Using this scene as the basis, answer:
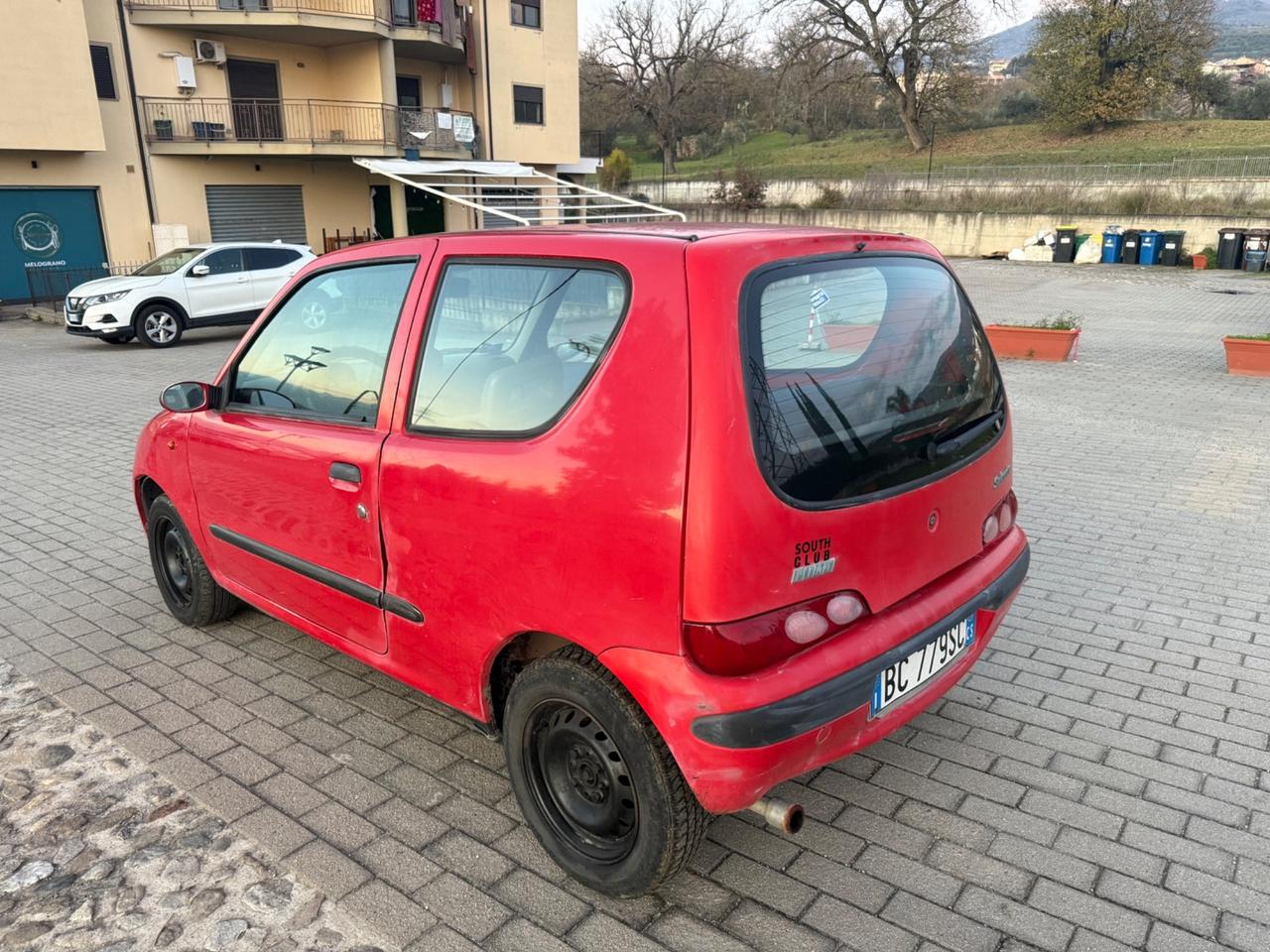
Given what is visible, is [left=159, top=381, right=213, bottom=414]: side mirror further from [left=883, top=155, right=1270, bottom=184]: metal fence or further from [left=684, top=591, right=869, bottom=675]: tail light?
[left=883, top=155, right=1270, bottom=184]: metal fence

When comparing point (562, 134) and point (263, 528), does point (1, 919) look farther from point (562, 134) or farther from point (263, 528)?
point (562, 134)

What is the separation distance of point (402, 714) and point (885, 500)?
7.06 ft

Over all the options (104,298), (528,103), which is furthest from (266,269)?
(528,103)

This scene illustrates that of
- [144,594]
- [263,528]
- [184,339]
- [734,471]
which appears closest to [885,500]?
[734,471]

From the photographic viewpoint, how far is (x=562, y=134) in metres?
30.1

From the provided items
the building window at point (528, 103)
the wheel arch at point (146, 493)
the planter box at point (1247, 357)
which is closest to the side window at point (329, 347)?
the wheel arch at point (146, 493)

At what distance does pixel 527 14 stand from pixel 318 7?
733 cm

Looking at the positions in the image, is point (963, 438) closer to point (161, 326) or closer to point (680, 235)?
point (680, 235)

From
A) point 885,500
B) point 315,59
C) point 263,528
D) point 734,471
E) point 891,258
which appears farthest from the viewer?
point 315,59

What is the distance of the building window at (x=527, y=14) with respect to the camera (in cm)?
2772

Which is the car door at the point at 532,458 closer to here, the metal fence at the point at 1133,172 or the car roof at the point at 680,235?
the car roof at the point at 680,235

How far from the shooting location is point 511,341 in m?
2.69

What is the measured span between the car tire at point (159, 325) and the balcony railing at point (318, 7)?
11068 mm

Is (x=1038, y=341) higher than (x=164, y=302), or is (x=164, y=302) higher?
(x=164, y=302)
